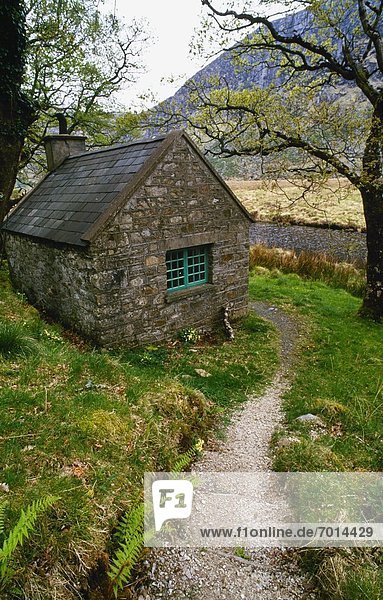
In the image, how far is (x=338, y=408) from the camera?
6367 mm

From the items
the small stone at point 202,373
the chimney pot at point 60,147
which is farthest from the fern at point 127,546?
the chimney pot at point 60,147

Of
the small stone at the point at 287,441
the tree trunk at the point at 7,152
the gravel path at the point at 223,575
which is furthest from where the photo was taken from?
the tree trunk at the point at 7,152

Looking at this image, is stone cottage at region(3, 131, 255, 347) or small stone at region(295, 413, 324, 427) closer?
small stone at region(295, 413, 324, 427)

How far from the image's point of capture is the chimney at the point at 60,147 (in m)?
12.2

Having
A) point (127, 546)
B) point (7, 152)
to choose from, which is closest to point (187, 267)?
point (7, 152)

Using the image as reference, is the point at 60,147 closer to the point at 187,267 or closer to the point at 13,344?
the point at 187,267

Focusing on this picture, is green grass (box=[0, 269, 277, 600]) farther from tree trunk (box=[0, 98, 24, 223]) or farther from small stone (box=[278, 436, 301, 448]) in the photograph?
tree trunk (box=[0, 98, 24, 223])

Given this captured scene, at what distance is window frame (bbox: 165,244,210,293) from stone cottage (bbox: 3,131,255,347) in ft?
0.08

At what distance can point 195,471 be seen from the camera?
497cm

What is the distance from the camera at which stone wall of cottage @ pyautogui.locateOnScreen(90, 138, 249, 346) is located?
759 cm

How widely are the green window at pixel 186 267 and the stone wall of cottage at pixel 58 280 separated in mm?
2077

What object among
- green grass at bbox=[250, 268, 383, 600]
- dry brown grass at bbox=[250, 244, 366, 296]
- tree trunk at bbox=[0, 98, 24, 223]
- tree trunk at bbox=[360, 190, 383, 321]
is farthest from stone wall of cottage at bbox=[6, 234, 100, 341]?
dry brown grass at bbox=[250, 244, 366, 296]

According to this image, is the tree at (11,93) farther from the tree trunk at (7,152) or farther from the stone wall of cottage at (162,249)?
the stone wall of cottage at (162,249)

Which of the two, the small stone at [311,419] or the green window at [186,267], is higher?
the green window at [186,267]
